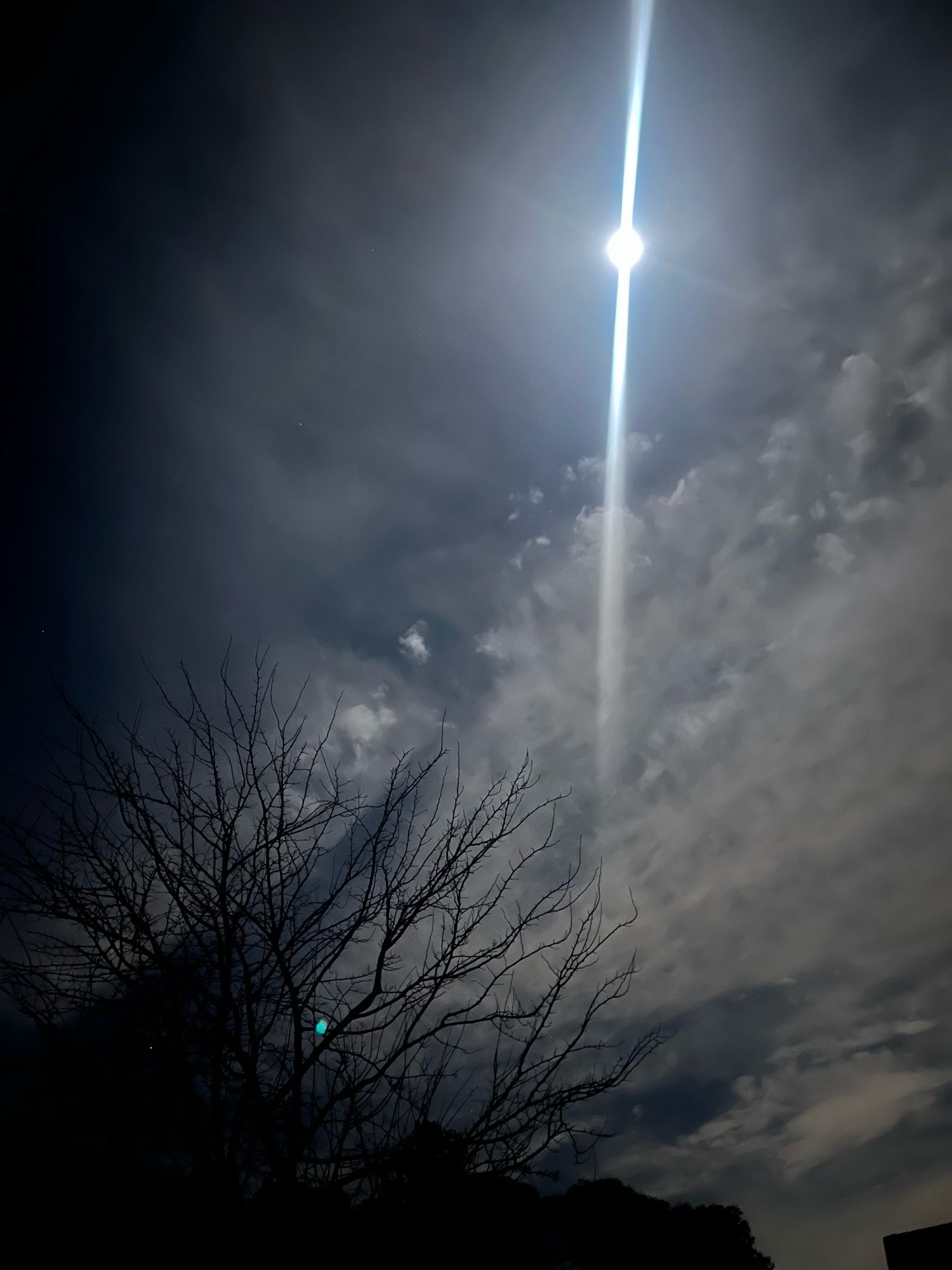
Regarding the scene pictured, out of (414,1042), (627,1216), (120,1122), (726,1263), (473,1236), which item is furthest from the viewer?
(726,1263)

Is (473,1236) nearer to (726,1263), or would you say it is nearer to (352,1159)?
(352,1159)

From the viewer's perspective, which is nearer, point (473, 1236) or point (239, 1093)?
point (239, 1093)

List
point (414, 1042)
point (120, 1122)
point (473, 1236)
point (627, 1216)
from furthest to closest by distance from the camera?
point (627, 1216)
point (473, 1236)
point (414, 1042)
point (120, 1122)

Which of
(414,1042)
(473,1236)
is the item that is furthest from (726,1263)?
(414,1042)

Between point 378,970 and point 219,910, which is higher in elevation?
point 219,910

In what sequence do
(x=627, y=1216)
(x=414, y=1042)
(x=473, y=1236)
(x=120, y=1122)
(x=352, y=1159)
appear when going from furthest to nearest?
(x=627, y=1216) < (x=473, y=1236) < (x=414, y=1042) < (x=352, y=1159) < (x=120, y=1122)

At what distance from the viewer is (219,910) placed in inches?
192

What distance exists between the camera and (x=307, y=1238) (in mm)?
4039

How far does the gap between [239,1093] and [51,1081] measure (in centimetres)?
116

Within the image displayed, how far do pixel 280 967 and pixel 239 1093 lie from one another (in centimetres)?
79

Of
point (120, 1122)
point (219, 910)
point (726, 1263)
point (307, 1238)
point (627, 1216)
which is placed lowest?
point (726, 1263)

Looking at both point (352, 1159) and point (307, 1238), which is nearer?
point (307, 1238)

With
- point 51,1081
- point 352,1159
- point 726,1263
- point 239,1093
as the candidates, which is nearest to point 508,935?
point 352,1159

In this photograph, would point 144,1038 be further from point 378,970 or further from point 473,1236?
point 473,1236
